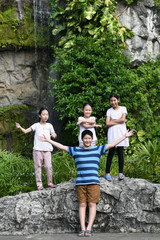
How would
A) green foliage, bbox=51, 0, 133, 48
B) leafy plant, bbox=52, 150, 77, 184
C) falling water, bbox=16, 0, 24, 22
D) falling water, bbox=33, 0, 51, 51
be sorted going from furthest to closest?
falling water, bbox=33, 0, 51, 51 < falling water, bbox=16, 0, 24, 22 < green foliage, bbox=51, 0, 133, 48 < leafy plant, bbox=52, 150, 77, 184

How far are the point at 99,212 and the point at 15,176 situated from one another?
7.25ft

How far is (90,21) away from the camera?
910 centimetres

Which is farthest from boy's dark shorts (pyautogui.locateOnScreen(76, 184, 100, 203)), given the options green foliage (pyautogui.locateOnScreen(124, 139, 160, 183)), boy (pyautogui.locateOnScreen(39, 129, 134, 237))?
green foliage (pyautogui.locateOnScreen(124, 139, 160, 183))

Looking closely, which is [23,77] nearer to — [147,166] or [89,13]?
[89,13]

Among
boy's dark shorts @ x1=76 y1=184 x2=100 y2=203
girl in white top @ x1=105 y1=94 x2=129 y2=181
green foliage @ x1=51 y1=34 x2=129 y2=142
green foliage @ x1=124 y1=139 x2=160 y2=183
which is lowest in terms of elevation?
boy's dark shorts @ x1=76 y1=184 x2=100 y2=203

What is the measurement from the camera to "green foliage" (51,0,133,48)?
8805 millimetres

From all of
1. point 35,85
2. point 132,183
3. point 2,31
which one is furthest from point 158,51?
point 132,183

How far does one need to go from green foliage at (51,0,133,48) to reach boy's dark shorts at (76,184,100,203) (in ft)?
18.3

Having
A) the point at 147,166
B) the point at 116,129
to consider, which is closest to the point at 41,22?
the point at 116,129

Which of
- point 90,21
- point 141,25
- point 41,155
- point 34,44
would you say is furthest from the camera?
point 34,44

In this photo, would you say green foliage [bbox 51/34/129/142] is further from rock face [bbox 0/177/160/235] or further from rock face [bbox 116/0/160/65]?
rock face [bbox 0/177/160/235]

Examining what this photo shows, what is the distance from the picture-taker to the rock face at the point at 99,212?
430 cm

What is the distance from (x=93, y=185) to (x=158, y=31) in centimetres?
742

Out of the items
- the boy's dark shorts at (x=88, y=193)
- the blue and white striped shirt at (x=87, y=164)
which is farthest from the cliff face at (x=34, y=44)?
the boy's dark shorts at (x=88, y=193)
